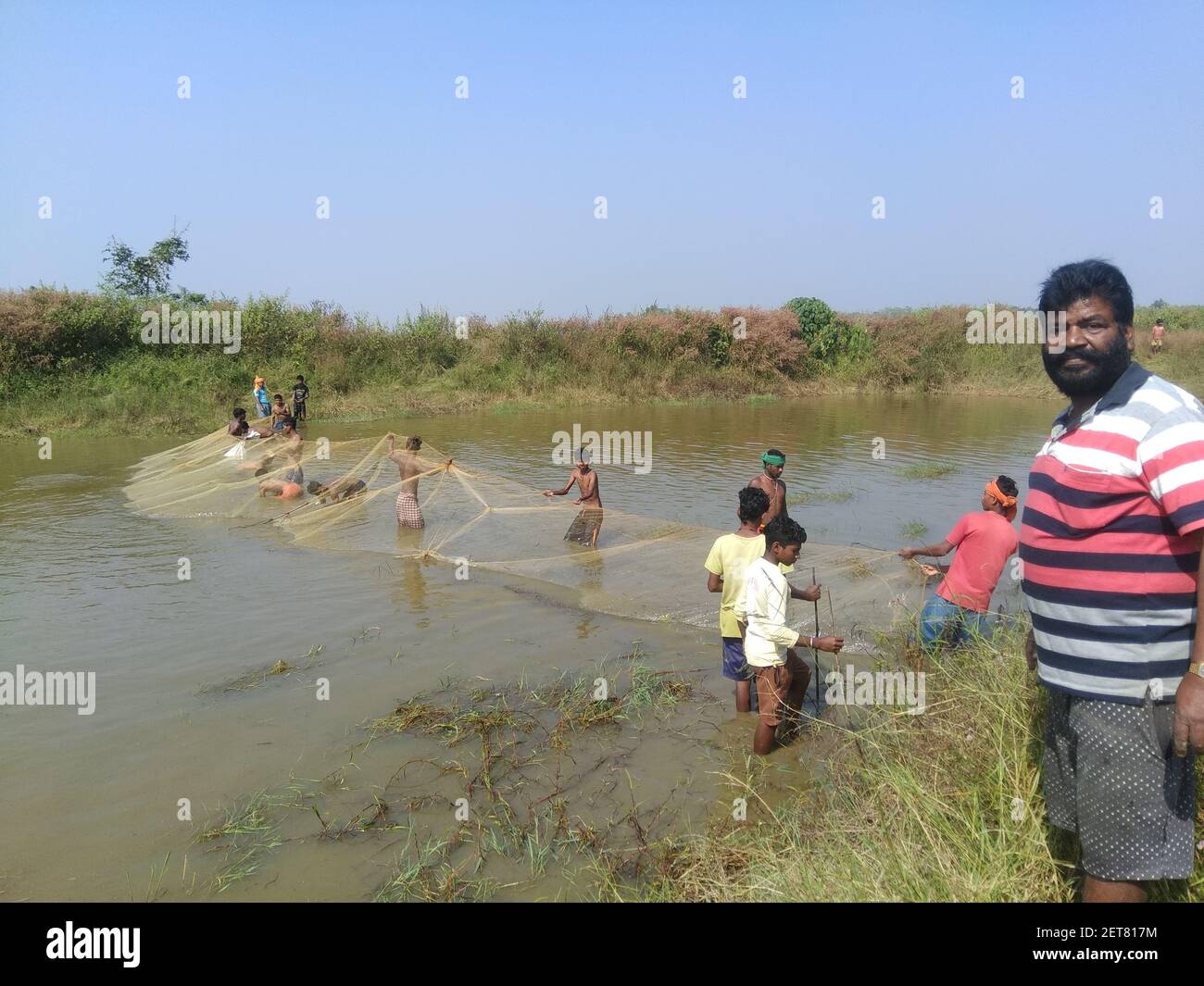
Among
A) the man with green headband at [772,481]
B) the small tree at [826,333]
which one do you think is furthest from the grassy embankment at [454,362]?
the man with green headband at [772,481]

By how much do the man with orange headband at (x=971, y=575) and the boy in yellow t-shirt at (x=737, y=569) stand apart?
75 cm

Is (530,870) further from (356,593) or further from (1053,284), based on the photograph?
(356,593)

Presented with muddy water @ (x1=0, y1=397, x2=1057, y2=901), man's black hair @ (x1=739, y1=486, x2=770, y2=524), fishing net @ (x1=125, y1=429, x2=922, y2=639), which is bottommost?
muddy water @ (x1=0, y1=397, x2=1057, y2=901)

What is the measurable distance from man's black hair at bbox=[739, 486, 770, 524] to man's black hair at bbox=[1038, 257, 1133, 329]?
2.22 meters

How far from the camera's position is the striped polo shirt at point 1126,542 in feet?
5.75

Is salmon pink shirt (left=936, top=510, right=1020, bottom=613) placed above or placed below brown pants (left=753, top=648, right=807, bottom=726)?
above

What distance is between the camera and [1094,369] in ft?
6.48

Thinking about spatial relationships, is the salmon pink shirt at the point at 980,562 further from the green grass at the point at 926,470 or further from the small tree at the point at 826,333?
the small tree at the point at 826,333

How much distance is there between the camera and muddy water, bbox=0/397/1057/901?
3.23 meters

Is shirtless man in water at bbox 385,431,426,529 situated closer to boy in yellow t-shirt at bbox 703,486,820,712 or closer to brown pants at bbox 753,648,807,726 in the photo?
boy in yellow t-shirt at bbox 703,486,820,712

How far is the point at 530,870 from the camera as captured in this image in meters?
3.11

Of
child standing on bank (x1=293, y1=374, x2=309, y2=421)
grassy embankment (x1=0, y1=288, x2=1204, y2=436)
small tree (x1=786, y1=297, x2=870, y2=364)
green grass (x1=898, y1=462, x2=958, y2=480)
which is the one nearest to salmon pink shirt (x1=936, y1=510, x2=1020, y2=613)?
green grass (x1=898, y1=462, x2=958, y2=480)
